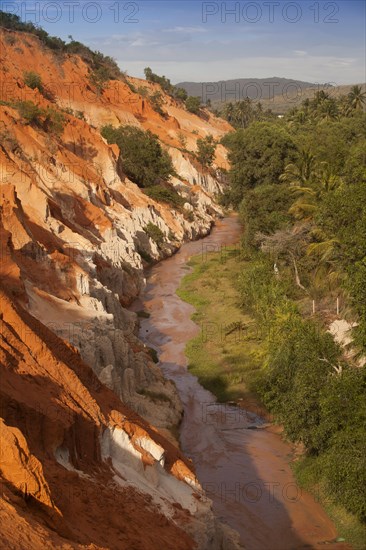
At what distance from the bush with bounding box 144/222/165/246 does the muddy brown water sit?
1747cm

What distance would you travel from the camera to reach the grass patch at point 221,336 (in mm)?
24109

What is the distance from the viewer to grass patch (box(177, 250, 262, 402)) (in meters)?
24.1

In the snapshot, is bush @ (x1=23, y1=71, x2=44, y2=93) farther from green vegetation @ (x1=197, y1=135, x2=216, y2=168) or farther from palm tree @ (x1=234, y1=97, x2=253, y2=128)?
palm tree @ (x1=234, y1=97, x2=253, y2=128)

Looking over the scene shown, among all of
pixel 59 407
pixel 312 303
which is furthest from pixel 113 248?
pixel 59 407

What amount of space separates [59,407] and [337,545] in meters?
7.45

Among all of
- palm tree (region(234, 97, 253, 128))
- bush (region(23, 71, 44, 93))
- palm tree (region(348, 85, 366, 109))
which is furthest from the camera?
palm tree (region(234, 97, 253, 128))

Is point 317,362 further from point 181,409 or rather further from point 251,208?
point 251,208

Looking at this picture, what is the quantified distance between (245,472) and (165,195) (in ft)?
124

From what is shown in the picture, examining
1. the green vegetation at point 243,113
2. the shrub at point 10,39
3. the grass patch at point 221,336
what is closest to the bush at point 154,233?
the grass patch at point 221,336

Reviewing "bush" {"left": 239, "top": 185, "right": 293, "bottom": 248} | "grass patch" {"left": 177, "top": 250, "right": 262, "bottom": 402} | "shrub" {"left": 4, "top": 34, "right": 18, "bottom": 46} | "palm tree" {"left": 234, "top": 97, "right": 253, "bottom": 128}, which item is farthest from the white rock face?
"palm tree" {"left": 234, "top": 97, "right": 253, "bottom": 128}

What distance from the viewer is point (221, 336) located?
2931 cm

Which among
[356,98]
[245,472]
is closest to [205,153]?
[356,98]

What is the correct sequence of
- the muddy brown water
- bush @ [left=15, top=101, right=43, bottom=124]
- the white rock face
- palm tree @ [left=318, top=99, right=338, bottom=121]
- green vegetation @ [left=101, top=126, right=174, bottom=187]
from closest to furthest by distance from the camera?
the white rock face
the muddy brown water
bush @ [left=15, top=101, right=43, bottom=124]
green vegetation @ [left=101, top=126, right=174, bottom=187]
palm tree @ [left=318, top=99, right=338, bottom=121]

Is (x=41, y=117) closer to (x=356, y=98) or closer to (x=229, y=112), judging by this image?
(x=356, y=98)
